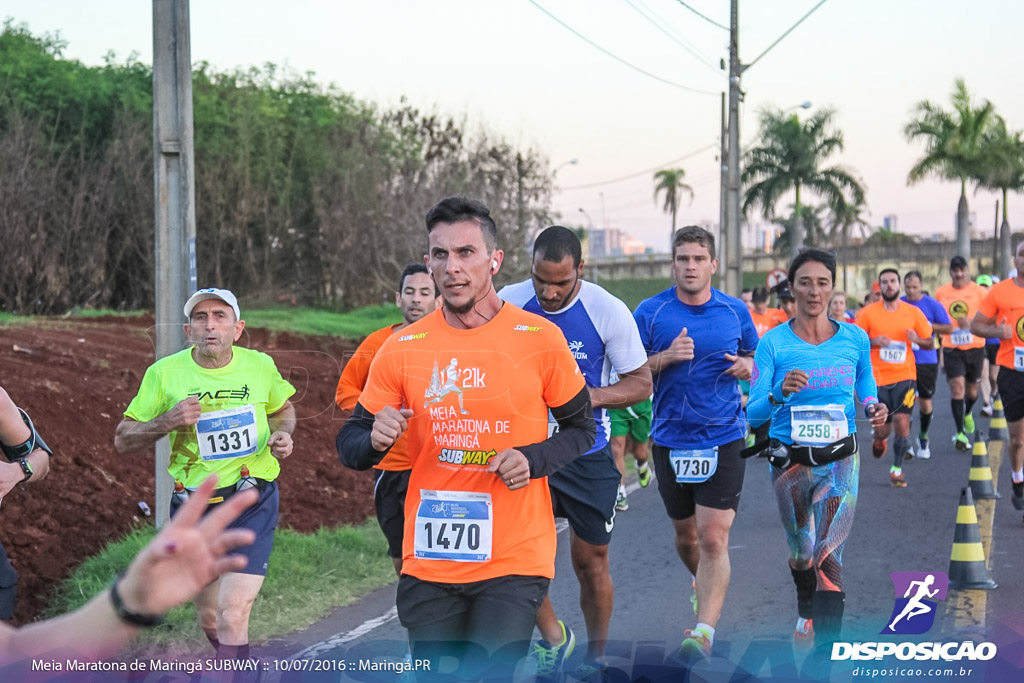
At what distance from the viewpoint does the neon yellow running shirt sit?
5.76 meters

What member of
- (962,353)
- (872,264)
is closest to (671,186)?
(872,264)

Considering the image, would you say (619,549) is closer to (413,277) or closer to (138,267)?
(413,277)

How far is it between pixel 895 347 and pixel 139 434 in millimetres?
8975

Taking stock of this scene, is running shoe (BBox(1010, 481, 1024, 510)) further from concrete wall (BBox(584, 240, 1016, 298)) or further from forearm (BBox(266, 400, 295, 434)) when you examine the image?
concrete wall (BBox(584, 240, 1016, 298))

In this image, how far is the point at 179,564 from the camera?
6.41ft

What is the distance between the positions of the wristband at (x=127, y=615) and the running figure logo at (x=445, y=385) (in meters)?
2.22

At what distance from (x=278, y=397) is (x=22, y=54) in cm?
2896

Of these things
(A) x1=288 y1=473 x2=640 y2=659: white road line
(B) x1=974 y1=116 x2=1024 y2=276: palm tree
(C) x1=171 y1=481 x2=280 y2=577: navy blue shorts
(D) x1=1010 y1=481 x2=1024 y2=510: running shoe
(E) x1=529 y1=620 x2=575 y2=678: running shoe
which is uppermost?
(B) x1=974 y1=116 x2=1024 y2=276: palm tree

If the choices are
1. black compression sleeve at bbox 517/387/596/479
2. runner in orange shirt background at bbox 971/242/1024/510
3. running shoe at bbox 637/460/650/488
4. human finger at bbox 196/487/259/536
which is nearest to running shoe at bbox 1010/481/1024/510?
runner in orange shirt background at bbox 971/242/1024/510

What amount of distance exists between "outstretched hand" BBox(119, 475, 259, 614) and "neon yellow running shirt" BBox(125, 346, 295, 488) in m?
3.84

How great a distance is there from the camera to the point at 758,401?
636cm

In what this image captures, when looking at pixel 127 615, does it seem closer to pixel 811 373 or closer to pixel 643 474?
pixel 811 373

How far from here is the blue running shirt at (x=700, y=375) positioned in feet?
21.6

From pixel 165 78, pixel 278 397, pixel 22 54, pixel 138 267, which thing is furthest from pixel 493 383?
pixel 22 54
